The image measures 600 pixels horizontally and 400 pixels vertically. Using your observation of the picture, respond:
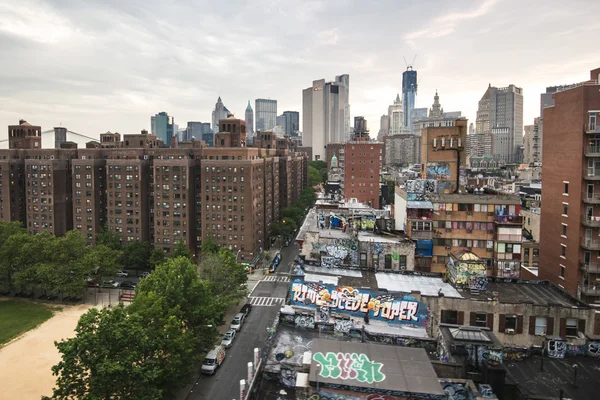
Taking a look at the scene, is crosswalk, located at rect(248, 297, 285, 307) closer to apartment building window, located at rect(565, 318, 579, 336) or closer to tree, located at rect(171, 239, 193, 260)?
tree, located at rect(171, 239, 193, 260)

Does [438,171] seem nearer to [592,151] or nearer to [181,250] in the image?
[592,151]

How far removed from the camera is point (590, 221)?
50.0 metres

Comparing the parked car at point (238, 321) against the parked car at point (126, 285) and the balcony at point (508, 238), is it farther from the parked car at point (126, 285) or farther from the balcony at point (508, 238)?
the balcony at point (508, 238)

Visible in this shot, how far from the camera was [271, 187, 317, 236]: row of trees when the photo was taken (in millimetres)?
130125

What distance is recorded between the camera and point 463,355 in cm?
2922

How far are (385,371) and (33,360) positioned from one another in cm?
5445

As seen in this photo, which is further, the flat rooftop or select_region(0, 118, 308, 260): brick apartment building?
select_region(0, 118, 308, 260): brick apartment building

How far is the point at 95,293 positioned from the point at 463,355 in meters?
80.0

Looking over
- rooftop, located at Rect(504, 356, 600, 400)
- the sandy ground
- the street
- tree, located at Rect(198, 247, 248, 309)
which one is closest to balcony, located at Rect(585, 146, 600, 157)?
rooftop, located at Rect(504, 356, 600, 400)

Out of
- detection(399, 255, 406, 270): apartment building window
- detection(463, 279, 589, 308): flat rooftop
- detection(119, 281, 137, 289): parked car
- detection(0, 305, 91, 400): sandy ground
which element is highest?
detection(399, 255, 406, 270): apartment building window

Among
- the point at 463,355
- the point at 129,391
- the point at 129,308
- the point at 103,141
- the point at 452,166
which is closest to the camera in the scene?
the point at 463,355

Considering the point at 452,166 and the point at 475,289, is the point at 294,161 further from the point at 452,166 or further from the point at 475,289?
the point at 475,289

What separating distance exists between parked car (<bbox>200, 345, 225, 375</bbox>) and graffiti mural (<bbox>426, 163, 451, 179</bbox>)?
44.4 metres

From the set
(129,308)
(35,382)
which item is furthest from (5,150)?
(129,308)
